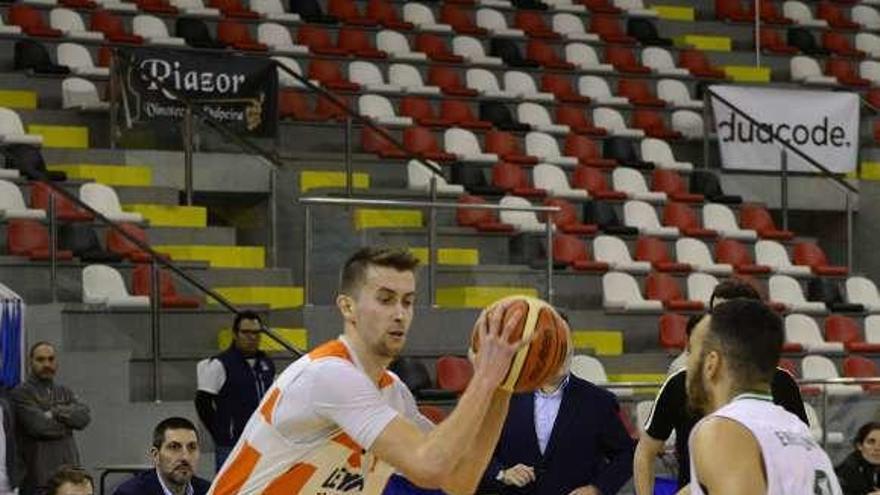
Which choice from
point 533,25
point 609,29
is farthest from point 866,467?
point 609,29

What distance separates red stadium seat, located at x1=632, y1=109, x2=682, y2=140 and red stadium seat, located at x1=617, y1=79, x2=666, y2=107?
150 millimetres

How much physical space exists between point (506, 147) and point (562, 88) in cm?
216

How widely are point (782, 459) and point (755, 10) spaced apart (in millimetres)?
18990

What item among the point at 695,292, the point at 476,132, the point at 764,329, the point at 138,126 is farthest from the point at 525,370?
the point at 476,132

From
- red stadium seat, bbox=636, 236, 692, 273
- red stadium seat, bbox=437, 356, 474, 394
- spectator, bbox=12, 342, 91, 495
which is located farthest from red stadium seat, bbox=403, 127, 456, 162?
spectator, bbox=12, 342, 91, 495

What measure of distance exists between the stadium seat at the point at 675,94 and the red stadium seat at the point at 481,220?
6165 mm

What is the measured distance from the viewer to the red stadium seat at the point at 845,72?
23.8 meters

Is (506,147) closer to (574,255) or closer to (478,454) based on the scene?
(574,255)

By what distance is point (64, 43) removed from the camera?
18.4 meters

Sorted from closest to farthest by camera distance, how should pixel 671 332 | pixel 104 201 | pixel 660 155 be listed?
1. pixel 104 201
2. pixel 671 332
3. pixel 660 155

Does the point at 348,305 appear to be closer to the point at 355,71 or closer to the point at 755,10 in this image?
the point at 355,71

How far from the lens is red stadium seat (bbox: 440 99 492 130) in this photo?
20125 mm

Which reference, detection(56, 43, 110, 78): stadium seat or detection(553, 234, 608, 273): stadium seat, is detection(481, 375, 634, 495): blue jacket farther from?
detection(56, 43, 110, 78): stadium seat

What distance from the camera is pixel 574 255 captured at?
1788cm
